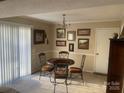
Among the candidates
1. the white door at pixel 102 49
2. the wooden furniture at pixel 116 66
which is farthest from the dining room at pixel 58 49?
the wooden furniture at pixel 116 66

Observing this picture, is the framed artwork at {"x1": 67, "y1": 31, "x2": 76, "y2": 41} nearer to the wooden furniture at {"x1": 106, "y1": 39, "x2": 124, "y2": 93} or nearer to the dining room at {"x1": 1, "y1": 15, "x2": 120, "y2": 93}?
the dining room at {"x1": 1, "y1": 15, "x2": 120, "y2": 93}

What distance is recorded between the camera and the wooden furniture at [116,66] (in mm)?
2277

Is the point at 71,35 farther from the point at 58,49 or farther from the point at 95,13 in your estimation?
the point at 95,13

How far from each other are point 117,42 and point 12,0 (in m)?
1.91

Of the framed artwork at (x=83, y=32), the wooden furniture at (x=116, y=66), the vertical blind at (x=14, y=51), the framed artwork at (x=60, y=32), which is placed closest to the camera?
the wooden furniture at (x=116, y=66)

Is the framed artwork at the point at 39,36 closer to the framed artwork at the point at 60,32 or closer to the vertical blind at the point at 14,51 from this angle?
the vertical blind at the point at 14,51

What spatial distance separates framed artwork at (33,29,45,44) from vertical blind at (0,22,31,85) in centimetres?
40

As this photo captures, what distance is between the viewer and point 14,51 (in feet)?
14.4

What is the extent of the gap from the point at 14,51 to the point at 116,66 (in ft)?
11.3

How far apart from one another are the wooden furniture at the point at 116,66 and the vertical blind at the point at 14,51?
3270mm

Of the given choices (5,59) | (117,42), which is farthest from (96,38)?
(5,59)

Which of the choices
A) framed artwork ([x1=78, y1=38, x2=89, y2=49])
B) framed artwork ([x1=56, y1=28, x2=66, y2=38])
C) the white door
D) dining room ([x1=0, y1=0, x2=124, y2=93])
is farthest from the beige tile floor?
framed artwork ([x1=56, y1=28, x2=66, y2=38])

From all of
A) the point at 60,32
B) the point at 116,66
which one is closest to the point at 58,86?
the point at 116,66

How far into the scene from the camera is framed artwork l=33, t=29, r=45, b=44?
5.49m
